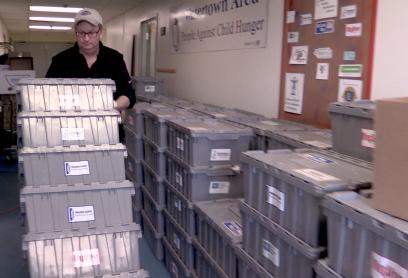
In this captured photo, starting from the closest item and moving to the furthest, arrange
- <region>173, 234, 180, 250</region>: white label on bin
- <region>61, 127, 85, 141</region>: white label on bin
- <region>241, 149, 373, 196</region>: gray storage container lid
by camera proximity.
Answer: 1. <region>241, 149, 373, 196</region>: gray storage container lid
2. <region>61, 127, 85, 141</region>: white label on bin
3. <region>173, 234, 180, 250</region>: white label on bin

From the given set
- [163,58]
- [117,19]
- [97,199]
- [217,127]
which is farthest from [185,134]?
[117,19]

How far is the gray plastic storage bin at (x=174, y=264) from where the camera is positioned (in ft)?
9.73

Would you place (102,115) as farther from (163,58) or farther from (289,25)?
(163,58)

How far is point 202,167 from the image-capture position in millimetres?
2814

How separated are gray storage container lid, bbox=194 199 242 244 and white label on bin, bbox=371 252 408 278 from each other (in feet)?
3.12

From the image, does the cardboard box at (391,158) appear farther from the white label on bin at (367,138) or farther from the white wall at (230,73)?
the white wall at (230,73)

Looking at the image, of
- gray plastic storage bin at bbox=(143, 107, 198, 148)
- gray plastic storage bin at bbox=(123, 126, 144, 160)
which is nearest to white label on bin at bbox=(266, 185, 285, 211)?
gray plastic storage bin at bbox=(143, 107, 198, 148)

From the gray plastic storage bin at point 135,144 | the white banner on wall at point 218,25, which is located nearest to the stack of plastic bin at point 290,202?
the white banner on wall at point 218,25

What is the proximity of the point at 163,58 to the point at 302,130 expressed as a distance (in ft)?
14.3

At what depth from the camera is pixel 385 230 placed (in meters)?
1.18

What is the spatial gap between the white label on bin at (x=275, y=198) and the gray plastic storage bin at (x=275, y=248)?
0.08 metres

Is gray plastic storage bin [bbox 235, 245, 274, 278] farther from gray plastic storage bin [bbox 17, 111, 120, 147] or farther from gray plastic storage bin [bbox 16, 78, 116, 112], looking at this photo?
gray plastic storage bin [bbox 16, 78, 116, 112]

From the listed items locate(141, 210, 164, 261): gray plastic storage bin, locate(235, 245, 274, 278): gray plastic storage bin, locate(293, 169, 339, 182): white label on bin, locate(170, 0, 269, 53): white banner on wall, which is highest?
locate(170, 0, 269, 53): white banner on wall

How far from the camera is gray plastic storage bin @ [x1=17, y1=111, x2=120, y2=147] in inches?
90.0
